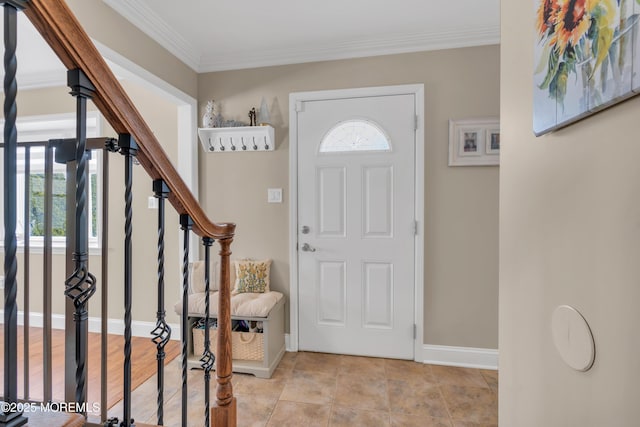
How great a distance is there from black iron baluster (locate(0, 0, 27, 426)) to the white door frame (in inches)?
77.9

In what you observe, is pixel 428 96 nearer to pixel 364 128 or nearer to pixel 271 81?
pixel 364 128

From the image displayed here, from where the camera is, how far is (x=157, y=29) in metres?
2.12

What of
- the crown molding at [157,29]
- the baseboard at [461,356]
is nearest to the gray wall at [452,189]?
the baseboard at [461,356]

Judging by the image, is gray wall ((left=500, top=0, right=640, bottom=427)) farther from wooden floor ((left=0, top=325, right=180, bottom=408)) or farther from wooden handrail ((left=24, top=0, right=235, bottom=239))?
wooden floor ((left=0, top=325, right=180, bottom=408))

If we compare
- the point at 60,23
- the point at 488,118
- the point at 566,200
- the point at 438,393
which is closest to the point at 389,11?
the point at 488,118

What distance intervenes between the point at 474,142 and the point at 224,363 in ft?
7.21

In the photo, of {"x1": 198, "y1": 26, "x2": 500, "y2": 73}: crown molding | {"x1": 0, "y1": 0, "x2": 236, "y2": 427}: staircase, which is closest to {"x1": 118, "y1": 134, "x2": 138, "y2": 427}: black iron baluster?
{"x1": 0, "y1": 0, "x2": 236, "y2": 427}: staircase

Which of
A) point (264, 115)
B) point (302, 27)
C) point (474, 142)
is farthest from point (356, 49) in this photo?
point (474, 142)

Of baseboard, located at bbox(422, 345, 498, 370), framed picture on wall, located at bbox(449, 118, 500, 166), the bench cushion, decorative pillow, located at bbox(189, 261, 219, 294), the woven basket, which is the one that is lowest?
baseboard, located at bbox(422, 345, 498, 370)

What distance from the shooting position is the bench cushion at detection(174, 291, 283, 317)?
2133mm

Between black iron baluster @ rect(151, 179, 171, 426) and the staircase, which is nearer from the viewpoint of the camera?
the staircase

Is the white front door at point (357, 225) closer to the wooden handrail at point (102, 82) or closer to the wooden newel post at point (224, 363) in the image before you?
the wooden newel post at point (224, 363)

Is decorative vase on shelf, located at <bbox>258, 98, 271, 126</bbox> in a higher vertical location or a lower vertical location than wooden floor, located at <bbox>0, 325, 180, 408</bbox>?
higher

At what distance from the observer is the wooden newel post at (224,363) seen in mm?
1161
